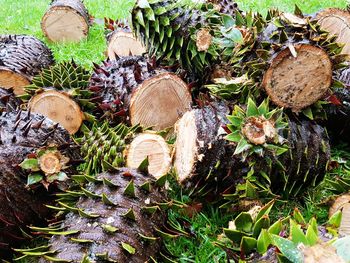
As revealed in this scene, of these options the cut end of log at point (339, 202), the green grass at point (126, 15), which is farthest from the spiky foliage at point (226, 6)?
the cut end of log at point (339, 202)

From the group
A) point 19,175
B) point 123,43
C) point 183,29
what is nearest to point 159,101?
point 183,29

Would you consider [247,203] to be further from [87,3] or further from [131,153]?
[87,3]

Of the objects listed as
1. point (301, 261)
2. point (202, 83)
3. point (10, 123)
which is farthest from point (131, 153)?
point (301, 261)

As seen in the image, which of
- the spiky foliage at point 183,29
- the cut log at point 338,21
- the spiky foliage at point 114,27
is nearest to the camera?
the spiky foliage at point 183,29

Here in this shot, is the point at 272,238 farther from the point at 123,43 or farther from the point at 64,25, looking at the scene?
the point at 64,25

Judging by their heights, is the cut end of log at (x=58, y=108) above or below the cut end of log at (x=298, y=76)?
below

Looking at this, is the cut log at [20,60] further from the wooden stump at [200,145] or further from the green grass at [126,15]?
the wooden stump at [200,145]
